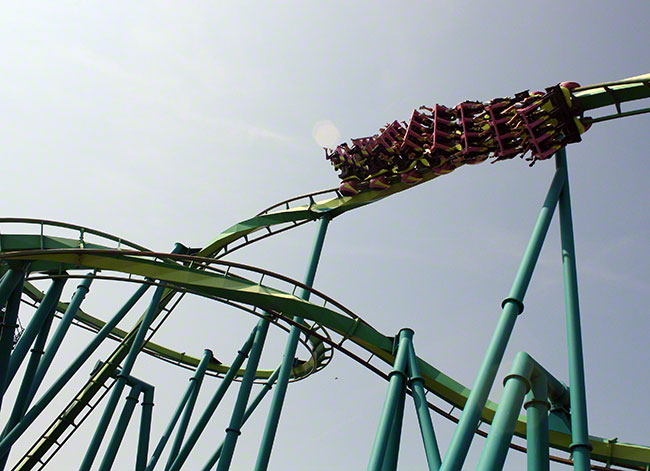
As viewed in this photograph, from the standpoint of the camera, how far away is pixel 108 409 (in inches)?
374

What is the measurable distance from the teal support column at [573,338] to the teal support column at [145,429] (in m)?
7.01

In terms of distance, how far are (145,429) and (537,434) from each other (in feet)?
24.9

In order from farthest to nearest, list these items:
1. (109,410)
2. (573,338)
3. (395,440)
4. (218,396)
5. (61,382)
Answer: (218,396) → (109,410) → (61,382) → (395,440) → (573,338)

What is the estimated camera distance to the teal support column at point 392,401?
21.5 feet

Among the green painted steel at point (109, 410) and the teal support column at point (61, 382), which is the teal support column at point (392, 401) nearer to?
the green painted steel at point (109, 410)

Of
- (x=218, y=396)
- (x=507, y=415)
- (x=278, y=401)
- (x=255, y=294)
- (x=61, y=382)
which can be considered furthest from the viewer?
(x=218, y=396)

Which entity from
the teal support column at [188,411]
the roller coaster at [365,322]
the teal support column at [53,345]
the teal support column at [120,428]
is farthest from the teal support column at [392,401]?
the teal support column at [120,428]

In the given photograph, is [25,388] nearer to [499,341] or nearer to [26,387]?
[26,387]

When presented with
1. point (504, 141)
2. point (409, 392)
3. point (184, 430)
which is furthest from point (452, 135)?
point (184, 430)

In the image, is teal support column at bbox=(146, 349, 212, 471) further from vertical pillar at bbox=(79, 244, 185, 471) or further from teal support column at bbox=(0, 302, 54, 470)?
teal support column at bbox=(0, 302, 54, 470)

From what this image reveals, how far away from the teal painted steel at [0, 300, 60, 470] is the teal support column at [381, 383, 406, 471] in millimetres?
4602

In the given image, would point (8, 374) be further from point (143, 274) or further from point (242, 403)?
point (242, 403)

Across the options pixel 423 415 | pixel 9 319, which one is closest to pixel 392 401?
pixel 423 415

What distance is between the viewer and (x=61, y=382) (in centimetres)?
872
